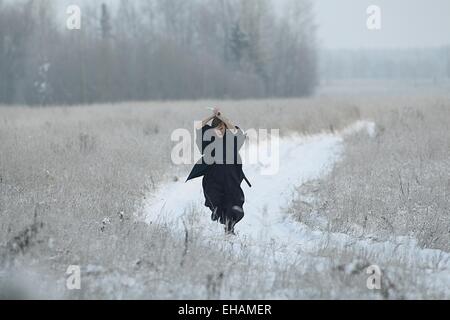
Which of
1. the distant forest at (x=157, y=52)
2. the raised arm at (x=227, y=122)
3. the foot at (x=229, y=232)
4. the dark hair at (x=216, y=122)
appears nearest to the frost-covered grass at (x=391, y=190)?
the foot at (x=229, y=232)

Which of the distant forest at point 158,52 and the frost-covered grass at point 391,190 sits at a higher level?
the distant forest at point 158,52

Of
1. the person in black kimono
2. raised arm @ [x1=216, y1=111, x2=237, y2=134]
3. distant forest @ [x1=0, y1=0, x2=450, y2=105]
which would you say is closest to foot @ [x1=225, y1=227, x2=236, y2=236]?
the person in black kimono

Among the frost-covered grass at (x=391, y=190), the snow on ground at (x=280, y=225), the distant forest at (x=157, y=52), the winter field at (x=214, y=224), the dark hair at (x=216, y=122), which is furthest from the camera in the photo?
the distant forest at (x=157, y=52)

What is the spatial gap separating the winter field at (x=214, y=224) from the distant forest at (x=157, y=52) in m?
25.6

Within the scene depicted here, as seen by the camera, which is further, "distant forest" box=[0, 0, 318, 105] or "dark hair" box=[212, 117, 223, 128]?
"distant forest" box=[0, 0, 318, 105]

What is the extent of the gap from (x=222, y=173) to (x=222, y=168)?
0.07m

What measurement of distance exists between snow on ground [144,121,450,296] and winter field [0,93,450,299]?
36 mm

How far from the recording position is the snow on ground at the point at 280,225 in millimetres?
5816

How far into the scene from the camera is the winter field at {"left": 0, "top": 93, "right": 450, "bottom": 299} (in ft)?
15.2

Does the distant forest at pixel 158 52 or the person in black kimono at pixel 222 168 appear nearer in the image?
the person in black kimono at pixel 222 168

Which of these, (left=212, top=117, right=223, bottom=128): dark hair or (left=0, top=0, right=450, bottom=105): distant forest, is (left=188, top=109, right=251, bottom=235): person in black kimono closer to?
(left=212, top=117, right=223, bottom=128): dark hair

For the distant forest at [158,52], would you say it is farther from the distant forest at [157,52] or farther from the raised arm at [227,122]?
the raised arm at [227,122]

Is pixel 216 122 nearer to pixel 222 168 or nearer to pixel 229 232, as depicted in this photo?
pixel 222 168

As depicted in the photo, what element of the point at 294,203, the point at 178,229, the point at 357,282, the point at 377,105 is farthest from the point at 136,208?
the point at 377,105
